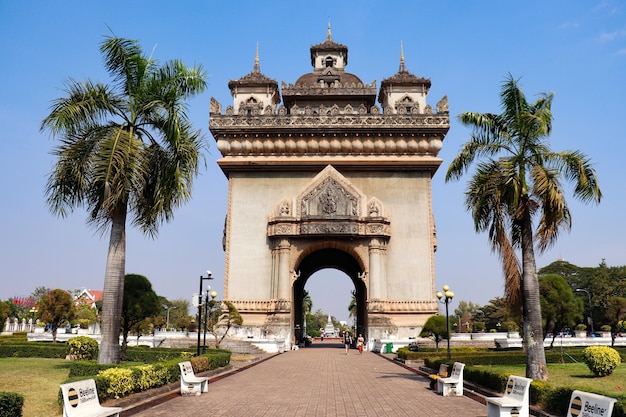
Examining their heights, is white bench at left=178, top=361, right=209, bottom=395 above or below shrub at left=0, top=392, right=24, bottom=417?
below

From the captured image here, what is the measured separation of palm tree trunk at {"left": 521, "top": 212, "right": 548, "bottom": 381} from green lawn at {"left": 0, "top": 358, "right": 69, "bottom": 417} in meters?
10.1

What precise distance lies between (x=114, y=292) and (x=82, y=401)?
5.01 metres

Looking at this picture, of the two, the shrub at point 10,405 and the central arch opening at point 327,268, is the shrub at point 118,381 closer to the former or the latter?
the shrub at point 10,405

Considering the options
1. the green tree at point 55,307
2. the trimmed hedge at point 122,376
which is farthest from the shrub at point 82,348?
the green tree at point 55,307

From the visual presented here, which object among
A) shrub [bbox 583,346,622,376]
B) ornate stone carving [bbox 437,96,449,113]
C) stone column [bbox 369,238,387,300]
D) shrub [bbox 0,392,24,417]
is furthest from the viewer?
ornate stone carving [bbox 437,96,449,113]

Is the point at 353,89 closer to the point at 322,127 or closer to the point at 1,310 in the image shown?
the point at 322,127

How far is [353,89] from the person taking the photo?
127 feet

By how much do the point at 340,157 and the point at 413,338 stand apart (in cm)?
1223

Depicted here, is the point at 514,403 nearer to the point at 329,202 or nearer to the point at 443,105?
the point at 329,202

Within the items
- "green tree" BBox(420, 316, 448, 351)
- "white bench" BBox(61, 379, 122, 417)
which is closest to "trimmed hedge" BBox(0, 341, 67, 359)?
"white bench" BBox(61, 379, 122, 417)

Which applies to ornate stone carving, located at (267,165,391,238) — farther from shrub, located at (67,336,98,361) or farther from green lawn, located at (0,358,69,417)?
green lawn, located at (0,358,69,417)

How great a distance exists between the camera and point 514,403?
324 inches

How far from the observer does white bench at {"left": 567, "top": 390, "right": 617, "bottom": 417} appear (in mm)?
5980

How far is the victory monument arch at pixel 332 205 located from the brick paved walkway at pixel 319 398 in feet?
48.5
